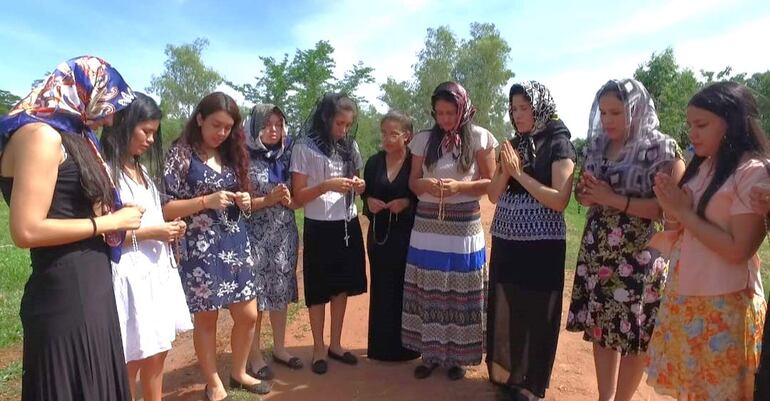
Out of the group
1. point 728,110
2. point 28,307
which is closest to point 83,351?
point 28,307

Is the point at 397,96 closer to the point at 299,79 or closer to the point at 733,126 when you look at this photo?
the point at 299,79

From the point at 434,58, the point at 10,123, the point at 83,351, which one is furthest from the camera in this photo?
the point at 434,58

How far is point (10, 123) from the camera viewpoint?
1836mm

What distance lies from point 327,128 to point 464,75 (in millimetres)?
31408

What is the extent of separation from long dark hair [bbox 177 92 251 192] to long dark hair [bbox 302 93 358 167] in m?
0.62

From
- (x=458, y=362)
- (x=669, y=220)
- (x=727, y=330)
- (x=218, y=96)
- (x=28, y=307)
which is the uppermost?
(x=218, y=96)

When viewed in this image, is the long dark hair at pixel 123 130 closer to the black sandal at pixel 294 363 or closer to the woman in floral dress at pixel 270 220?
the woman in floral dress at pixel 270 220

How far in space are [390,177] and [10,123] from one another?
2.43 meters

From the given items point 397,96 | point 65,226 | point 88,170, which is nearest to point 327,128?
point 88,170

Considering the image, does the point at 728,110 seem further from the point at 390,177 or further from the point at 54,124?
the point at 54,124

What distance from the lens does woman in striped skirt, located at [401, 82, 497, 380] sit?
3.51 metres

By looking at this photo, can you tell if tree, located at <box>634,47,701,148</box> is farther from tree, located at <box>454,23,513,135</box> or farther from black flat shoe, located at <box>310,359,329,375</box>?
black flat shoe, located at <box>310,359,329,375</box>

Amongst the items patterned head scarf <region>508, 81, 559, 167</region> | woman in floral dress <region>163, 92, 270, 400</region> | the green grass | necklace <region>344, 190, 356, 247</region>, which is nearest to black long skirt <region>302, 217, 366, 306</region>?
necklace <region>344, 190, 356, 247</region>

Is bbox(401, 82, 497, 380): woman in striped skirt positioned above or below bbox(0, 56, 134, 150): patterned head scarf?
below
